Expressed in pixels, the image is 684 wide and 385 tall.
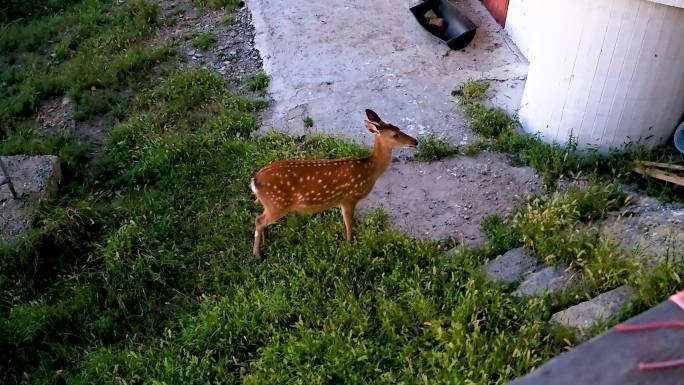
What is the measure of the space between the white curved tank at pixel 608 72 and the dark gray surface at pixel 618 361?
360 cm

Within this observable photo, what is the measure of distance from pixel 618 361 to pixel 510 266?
2808mm

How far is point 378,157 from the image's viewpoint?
5.35m

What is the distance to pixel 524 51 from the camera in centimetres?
796

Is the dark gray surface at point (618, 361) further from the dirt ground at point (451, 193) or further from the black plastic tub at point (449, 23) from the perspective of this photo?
the black plastic tub at point (449, 23)

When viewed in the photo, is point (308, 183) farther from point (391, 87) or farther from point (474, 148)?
point (391, 87)

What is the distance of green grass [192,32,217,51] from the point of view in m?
8.52

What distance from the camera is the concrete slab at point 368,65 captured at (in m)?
7.03

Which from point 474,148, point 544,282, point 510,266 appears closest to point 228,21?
point 474,148

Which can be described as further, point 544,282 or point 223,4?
point 223,4

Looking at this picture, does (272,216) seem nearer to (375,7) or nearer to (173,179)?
(173,179)

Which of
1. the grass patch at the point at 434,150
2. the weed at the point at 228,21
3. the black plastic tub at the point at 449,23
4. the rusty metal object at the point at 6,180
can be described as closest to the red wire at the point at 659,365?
the grass patch at the point at 434,150

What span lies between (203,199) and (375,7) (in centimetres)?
442

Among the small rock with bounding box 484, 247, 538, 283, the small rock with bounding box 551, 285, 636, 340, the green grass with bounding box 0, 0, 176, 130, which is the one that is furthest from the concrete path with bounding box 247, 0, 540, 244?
the green grass with bounding box 0, 0, 176, 130

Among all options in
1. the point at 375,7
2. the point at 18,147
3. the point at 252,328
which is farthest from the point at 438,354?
the point at 375,7
